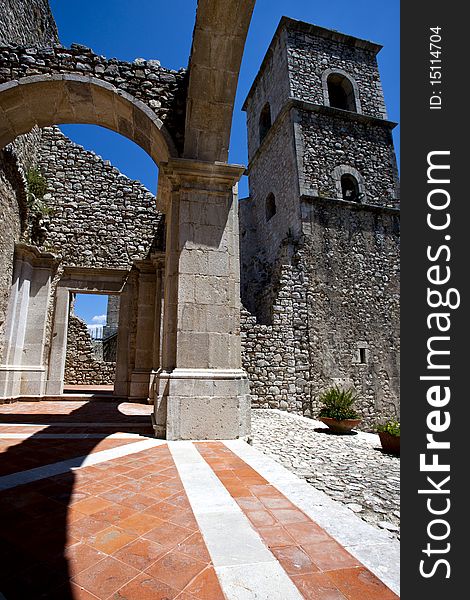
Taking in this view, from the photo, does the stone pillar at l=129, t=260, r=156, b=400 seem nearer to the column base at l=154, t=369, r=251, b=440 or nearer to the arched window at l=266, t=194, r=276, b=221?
the column base at l=154, t=369, r=251, b=440

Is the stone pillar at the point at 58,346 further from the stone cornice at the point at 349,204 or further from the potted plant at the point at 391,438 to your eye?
the stone cornice at the point at 349,204

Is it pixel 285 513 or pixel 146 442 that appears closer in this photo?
pixel 285 513

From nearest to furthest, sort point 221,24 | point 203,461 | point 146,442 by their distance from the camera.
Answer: point 203,461
point 146,442
point 221,24

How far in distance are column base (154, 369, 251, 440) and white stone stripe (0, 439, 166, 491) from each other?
0.91ft

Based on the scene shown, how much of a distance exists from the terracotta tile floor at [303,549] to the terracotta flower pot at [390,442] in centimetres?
319

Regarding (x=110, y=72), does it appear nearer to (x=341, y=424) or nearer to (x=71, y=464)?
(x=71, y=464)

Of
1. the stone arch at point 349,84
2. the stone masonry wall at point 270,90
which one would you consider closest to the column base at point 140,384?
the stone masonry wall at point 270,90

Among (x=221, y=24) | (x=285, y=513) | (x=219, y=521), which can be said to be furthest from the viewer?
(x=221, y=24)

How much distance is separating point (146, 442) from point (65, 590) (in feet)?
9.00

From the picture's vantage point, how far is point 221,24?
426 centimetres

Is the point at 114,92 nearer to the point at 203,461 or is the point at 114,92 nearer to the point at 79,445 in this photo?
the point at 79,445

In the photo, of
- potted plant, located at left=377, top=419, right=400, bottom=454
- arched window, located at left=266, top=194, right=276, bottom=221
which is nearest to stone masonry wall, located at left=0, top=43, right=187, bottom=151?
potted plant, located at left=377, top=419, right=400, bottom=454

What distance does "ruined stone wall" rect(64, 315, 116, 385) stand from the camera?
41.5ft

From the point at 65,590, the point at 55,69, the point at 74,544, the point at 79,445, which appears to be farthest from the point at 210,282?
the point at 55,69
